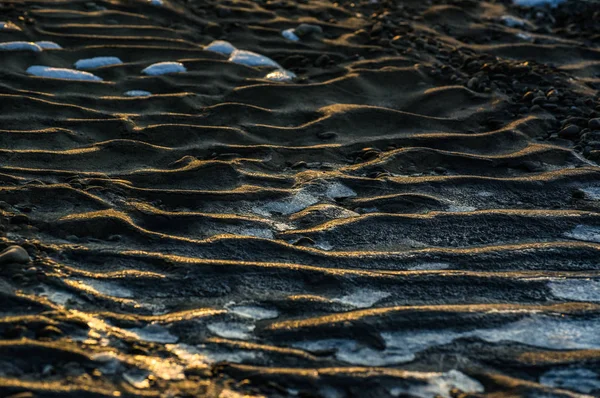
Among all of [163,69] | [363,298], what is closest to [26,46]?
[163,69]

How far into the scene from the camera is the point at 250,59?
518 centimetres

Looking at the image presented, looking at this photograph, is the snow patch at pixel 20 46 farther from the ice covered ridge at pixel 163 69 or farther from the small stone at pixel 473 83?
the small stone at pixel 473 83

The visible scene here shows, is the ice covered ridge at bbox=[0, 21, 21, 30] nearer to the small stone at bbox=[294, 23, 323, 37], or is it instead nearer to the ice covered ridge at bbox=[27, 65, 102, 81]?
the ice covered ridge at bbox=[27, 65, 102, 81]

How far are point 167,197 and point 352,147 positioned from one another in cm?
115

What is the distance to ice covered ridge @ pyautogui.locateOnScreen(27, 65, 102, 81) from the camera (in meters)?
4.62

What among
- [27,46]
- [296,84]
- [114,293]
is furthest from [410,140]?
[27,46]

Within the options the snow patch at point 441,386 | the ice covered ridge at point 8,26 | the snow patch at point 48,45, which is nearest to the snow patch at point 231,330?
the snow patch at point 441,386

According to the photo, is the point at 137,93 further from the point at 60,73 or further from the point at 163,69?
the point at 60,73

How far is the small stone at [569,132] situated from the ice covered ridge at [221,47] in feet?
7.26

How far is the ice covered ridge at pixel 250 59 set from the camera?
515 centimetres

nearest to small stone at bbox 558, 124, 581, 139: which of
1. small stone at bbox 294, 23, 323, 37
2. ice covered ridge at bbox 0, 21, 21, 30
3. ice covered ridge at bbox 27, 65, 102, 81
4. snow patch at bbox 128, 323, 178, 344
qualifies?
small stone at bbox 294, 23, 323, 37

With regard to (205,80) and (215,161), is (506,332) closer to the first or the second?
(215,161)

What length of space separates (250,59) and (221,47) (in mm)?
257

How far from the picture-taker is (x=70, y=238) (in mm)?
3020
